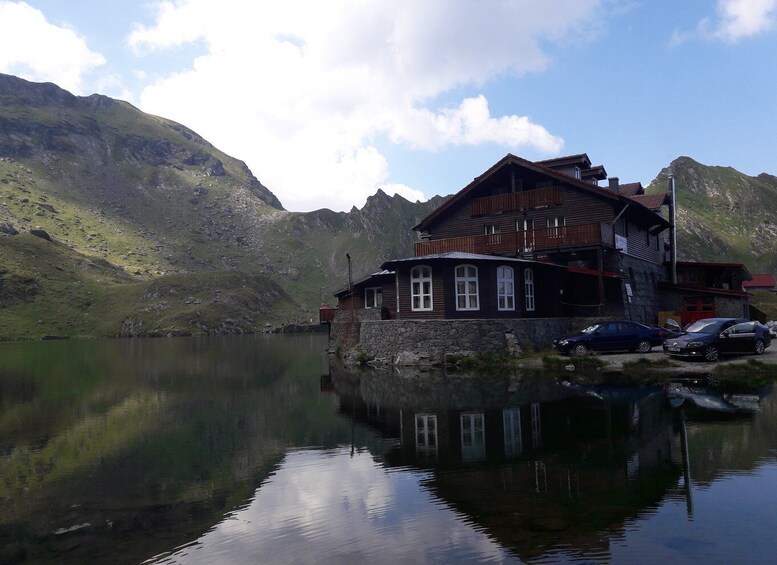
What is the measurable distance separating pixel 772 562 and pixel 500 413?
11.7m

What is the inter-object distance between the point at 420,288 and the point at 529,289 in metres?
8.57

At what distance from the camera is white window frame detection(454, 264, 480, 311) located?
3712 cm

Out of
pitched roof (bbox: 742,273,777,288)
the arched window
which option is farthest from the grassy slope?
pitched roof (bbox: 742,273,777,288)

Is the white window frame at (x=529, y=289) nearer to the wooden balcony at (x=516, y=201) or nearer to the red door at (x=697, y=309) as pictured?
the wooden balcony at (x=516, y=201)

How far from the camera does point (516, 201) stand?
46.0 m

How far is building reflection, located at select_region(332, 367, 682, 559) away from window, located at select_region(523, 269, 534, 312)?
1468cm

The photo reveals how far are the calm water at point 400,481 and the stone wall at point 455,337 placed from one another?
1091cm

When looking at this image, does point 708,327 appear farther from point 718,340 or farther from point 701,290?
point 701,290

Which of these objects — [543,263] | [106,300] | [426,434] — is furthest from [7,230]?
[426,434]

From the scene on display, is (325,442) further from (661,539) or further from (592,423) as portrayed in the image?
(661,539)

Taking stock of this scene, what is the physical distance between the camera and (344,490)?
12320mm

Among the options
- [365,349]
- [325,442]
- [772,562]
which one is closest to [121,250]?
[365,349]

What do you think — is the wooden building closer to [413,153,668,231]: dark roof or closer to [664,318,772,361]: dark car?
[413,153,668,231]: dark roof

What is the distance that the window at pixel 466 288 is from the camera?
122 ft
